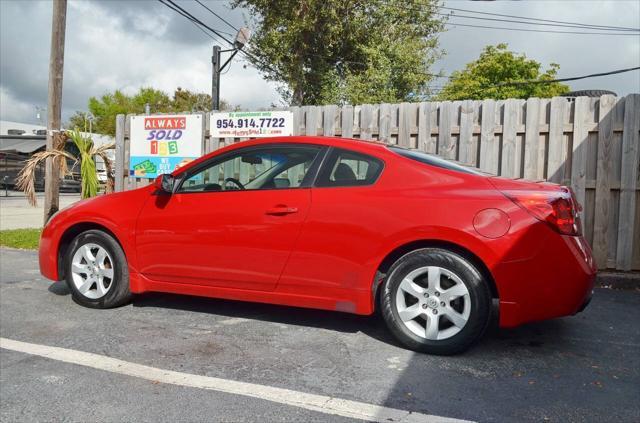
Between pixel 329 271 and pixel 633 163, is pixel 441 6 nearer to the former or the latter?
pixel 633 163

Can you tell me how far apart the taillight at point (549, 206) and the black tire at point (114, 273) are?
3.14m

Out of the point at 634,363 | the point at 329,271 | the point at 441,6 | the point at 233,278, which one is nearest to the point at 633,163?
the point at 634,363

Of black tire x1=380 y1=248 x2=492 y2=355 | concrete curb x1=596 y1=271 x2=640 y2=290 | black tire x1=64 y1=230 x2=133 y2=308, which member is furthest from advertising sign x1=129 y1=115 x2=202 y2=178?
concrete curb x1=596 y1=271 x2=640 y2=290

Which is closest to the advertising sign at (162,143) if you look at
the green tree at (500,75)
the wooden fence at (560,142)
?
the wooden fence at (560,142)

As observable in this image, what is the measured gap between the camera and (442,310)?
344cm

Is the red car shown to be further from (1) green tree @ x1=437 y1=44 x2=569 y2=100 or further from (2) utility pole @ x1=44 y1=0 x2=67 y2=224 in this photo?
(1) green tree @ x1=437 y1=44 x2=569 y2=100

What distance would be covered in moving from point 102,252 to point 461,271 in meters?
3.02

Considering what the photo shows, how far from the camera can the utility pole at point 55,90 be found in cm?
911

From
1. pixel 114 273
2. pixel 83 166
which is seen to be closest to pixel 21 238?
pixel 83 166

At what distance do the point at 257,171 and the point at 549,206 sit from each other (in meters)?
2.21

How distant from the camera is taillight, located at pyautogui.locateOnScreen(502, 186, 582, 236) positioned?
10.9 feet

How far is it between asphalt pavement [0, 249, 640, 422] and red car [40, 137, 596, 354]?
0.89 feet

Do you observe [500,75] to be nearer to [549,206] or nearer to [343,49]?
[343,49]

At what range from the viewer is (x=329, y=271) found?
3.71 metres
